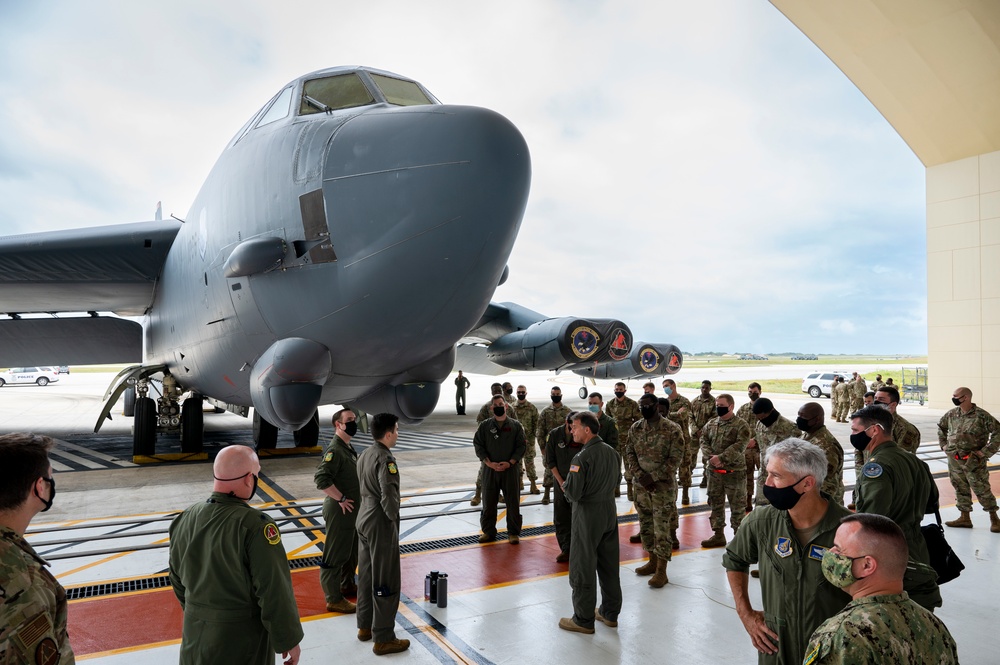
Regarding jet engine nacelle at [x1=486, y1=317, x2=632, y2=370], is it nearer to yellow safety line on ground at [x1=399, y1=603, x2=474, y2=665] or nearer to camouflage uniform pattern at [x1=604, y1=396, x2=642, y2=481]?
camouflage uniform pattern at [x1=604, y1=396, x2=642, y2=481]

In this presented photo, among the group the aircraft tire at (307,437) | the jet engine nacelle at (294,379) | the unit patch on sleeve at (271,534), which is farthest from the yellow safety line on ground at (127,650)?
the aircraft tire at (307,437)

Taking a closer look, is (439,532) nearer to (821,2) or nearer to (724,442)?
(724,442)

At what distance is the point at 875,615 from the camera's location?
1819 mm

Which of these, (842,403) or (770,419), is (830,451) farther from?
(842,403)

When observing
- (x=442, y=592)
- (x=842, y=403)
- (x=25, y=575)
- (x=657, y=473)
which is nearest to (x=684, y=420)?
(x=657, y=473)

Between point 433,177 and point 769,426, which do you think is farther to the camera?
point 769,426

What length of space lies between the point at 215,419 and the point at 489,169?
18247 millimetres

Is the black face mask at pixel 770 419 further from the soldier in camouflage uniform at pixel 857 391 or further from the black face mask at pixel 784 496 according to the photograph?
the soldier in camouflage uniform at pixel 857 391

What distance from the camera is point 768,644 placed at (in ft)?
8.90

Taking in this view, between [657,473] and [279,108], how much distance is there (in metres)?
4.66

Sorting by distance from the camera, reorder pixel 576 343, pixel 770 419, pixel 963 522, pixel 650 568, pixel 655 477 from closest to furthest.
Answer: pixel 650 568, pixel 655 477, pixel 770 419, pixel 963 522, pixel 576 343

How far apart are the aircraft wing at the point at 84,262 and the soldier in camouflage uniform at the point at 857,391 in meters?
18.0

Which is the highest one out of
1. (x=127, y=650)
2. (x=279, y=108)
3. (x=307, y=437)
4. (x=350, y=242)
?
(x=279, y=108)

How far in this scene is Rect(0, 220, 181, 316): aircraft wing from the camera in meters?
9.48
